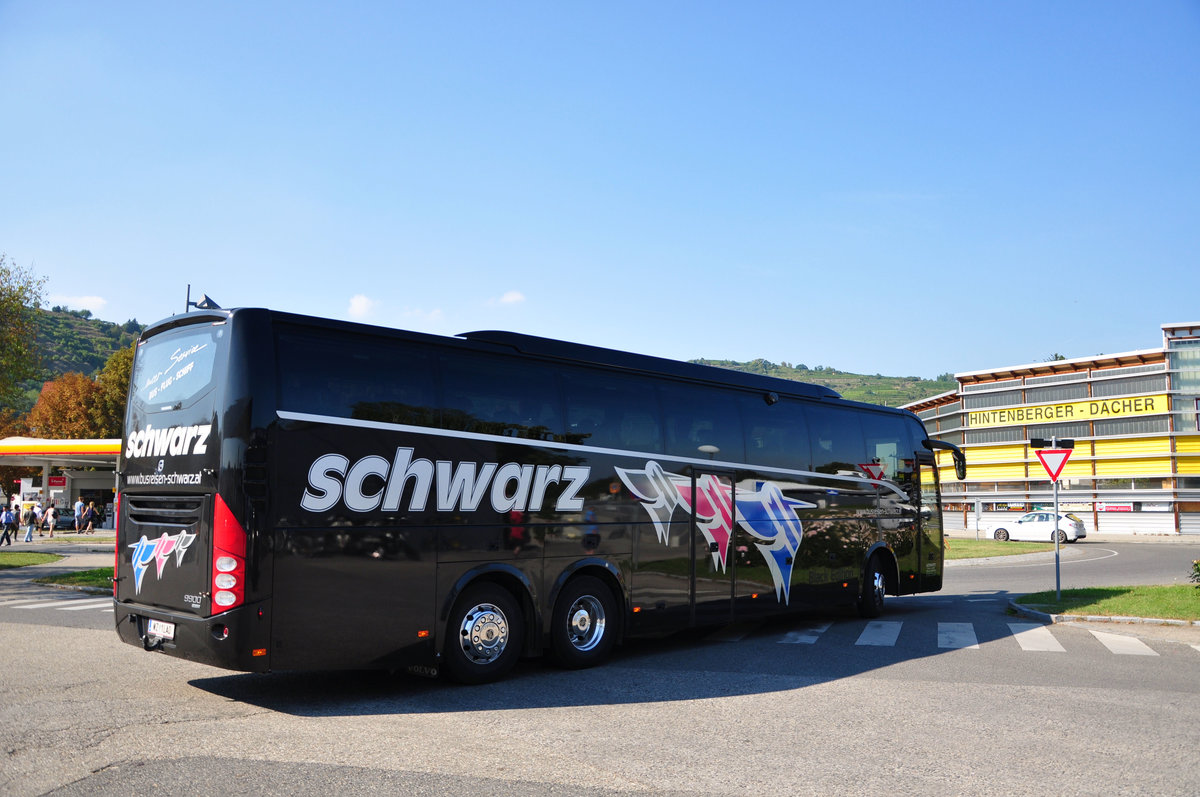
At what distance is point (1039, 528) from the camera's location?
4550 cm

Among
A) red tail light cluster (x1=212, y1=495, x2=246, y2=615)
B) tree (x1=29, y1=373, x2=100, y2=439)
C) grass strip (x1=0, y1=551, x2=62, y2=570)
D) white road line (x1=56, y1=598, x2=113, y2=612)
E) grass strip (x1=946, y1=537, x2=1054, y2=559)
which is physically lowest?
grass strip (x1=946, y1=537, x2=1054, y2=559)

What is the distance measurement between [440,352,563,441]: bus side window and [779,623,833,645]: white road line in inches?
188

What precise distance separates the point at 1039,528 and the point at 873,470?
34.7 meters

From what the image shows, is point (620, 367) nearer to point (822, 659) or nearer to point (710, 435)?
point (710, 435)

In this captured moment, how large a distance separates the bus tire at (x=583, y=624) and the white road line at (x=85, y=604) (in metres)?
10.5

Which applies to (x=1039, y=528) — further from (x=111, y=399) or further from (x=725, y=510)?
(x=111, y=399)

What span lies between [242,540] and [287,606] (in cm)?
65

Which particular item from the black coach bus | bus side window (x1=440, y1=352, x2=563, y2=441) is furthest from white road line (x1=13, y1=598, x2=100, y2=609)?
bus side window (x1=440, y1=352, x2=563, y2=441)

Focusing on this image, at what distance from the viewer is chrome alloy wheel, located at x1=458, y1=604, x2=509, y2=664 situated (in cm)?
898

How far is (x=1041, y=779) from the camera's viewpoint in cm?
585

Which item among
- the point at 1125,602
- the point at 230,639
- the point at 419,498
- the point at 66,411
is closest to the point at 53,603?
the point at 230,639

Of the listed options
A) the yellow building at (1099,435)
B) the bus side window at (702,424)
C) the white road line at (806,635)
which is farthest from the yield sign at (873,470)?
the yellow building at (1099,435)

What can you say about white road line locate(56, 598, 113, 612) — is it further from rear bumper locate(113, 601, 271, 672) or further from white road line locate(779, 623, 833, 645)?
white road line locate(779, 623, 833, 645)

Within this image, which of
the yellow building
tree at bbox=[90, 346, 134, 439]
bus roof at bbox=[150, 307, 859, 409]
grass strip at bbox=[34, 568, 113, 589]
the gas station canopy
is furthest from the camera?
tree at bbox=[90, 346, 134, 439]
